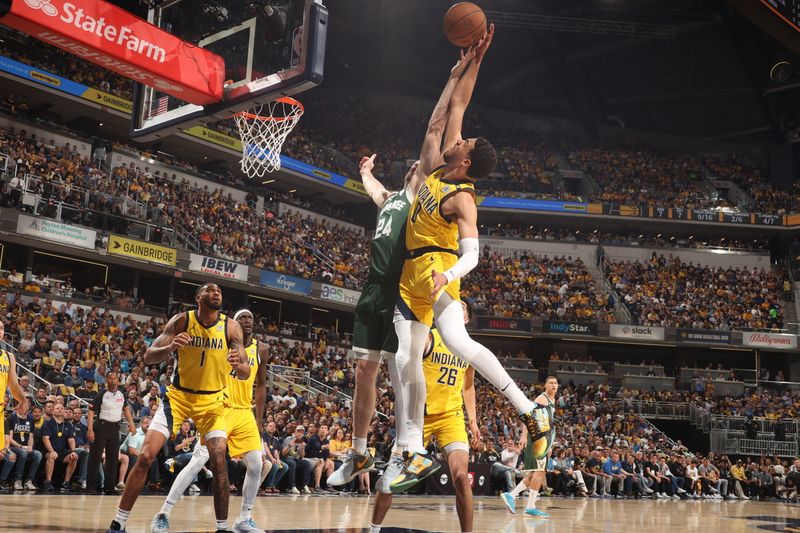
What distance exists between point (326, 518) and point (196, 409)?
2.93m

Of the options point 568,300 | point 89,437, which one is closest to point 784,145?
point 568,300

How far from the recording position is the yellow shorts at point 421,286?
4.95 meters

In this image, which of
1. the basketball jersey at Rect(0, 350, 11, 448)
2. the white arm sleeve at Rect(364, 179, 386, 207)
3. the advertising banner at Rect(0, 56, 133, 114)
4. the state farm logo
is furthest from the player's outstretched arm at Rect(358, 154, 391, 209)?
the advertising banner at Rect(0, 56, 133, 114)

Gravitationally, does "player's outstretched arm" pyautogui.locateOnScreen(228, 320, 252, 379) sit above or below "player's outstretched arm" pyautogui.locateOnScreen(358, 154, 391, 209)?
below

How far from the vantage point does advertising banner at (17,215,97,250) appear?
21672 millimetres

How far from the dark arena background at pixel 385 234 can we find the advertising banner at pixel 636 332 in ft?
0.40

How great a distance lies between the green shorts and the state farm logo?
4922 mm

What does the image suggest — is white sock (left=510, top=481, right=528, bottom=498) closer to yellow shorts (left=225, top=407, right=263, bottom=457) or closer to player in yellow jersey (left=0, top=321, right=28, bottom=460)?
yellow shorts (left=225, top=407, right=263, bottom=457)

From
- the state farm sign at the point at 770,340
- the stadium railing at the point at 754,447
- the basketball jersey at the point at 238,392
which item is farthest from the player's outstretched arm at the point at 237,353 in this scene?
the state farm sign at the point at 770,340

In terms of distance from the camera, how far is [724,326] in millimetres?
33719

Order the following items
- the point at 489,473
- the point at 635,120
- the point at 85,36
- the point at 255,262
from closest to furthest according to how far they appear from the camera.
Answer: the point at 85,36
the point at 489,473
the point at 255,262
the point at 635,120

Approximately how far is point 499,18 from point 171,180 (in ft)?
57.2

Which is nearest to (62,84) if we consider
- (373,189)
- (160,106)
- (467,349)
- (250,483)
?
(160,106)

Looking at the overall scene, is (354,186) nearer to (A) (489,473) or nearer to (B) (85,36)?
(A) (489,473)
